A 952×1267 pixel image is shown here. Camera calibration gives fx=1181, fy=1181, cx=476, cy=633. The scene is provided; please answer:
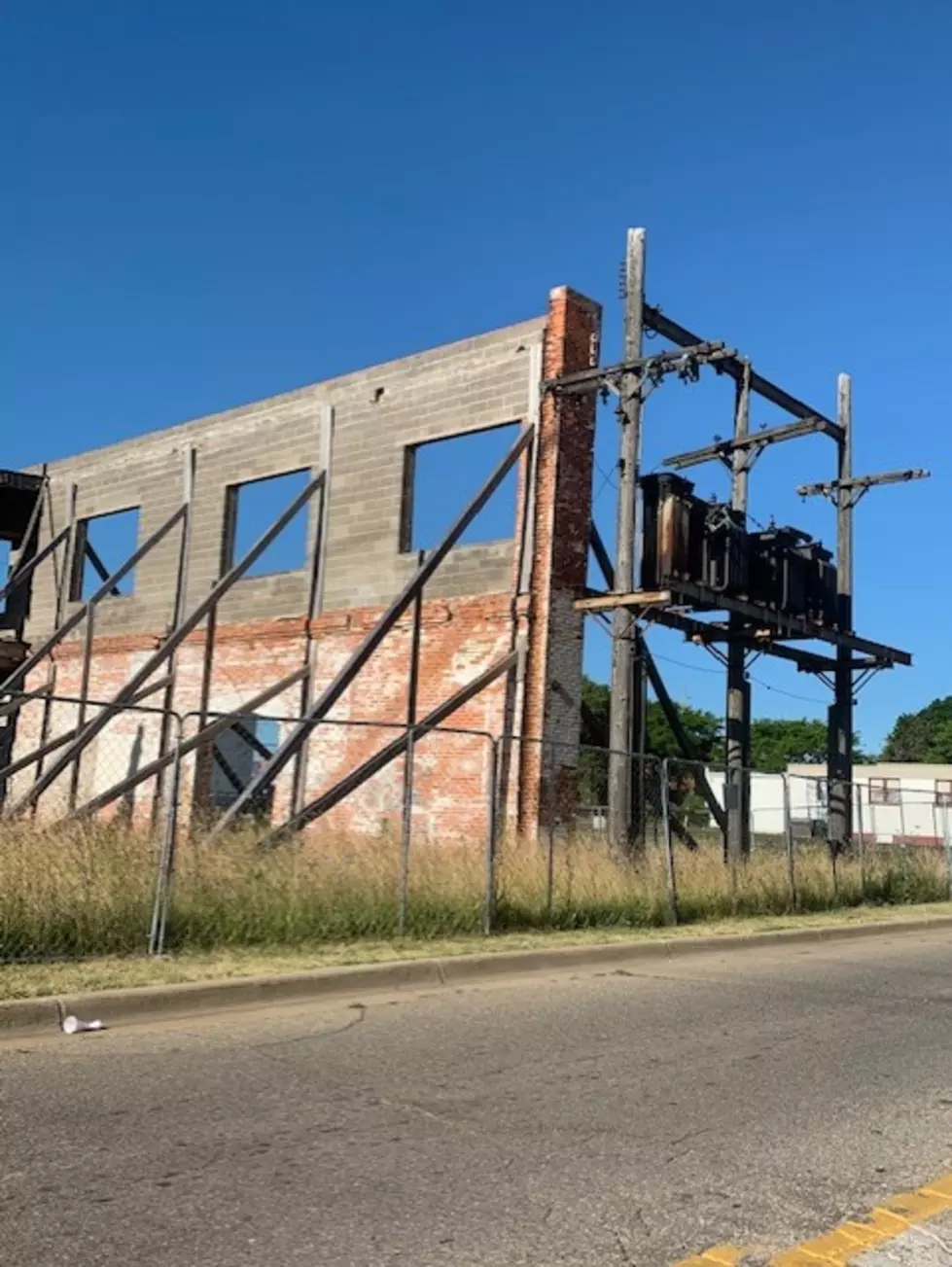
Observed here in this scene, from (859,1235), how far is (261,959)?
5871mm

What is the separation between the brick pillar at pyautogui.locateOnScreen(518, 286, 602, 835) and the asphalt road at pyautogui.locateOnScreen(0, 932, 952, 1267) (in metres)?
7.60

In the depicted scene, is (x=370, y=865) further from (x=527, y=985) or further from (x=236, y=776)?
(x=236, y=776)

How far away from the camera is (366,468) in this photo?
19.1 meters

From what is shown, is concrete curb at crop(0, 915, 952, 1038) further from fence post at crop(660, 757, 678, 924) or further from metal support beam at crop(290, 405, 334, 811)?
metal support beam at crop(290, 405, 334, 811)

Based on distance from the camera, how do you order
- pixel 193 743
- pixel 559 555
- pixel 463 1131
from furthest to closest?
1. pixel 559 555
2. pixel 193 743
3. pixel 463 1131

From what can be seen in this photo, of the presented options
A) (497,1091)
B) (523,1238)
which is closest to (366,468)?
(497,1091)

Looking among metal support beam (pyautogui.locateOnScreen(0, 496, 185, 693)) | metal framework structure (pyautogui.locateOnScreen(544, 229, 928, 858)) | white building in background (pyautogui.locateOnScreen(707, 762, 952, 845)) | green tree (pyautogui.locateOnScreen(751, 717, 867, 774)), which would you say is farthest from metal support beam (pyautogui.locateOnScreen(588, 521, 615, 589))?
green tree (pyautogui.locateOnScreen(751, 717, 867, 774))

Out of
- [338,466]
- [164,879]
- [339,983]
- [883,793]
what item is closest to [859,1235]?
[339,983]

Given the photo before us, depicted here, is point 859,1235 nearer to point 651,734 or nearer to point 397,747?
point 397,747

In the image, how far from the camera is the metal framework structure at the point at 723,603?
15.7 meters

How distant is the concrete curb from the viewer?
24.0 feet

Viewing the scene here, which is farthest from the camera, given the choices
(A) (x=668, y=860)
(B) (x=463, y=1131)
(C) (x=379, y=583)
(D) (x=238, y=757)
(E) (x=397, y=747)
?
(D) (x=238, y=757)

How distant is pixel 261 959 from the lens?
9.16 metres

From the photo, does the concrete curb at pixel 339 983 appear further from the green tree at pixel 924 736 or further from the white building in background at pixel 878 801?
the green tree at pixel 924 736
